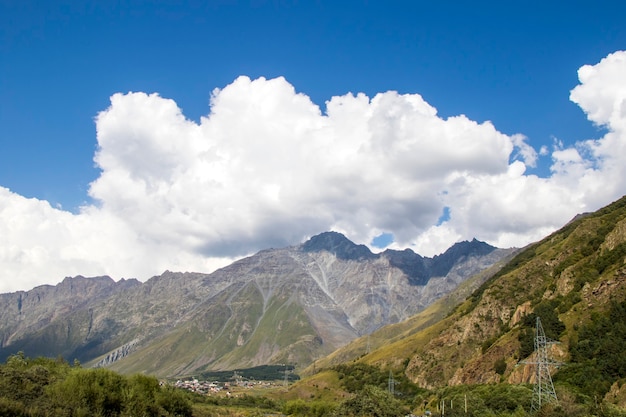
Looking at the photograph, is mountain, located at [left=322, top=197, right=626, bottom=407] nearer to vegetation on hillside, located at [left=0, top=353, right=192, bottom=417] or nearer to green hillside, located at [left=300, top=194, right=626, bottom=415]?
green hillside, located at [left=300, top=194, right=626, bottom=415]

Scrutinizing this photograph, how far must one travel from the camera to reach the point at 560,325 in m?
116

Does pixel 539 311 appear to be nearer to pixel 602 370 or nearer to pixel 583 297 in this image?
pixel 583 297

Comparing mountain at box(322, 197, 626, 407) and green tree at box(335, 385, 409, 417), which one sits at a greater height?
mountain at box(322, 197, 626, 407)

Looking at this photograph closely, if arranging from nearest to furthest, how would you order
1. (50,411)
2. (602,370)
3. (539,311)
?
(50,411), (602,370), (539,311)

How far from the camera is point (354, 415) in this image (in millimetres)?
98562

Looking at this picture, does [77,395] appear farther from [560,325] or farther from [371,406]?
[560,325]

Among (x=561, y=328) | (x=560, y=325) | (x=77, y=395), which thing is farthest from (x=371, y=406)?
(x=77, y=395)

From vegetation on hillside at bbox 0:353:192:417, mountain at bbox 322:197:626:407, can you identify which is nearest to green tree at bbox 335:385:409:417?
mountain at bbox 322:197:626:407

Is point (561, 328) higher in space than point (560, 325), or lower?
lower

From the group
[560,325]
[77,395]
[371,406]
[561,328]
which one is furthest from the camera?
[560,325]

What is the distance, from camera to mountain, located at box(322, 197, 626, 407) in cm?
9462

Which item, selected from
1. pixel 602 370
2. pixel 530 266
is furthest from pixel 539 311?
pixel 530 266

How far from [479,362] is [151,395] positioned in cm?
9688

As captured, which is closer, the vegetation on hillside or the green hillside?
the vegetation on hillside
